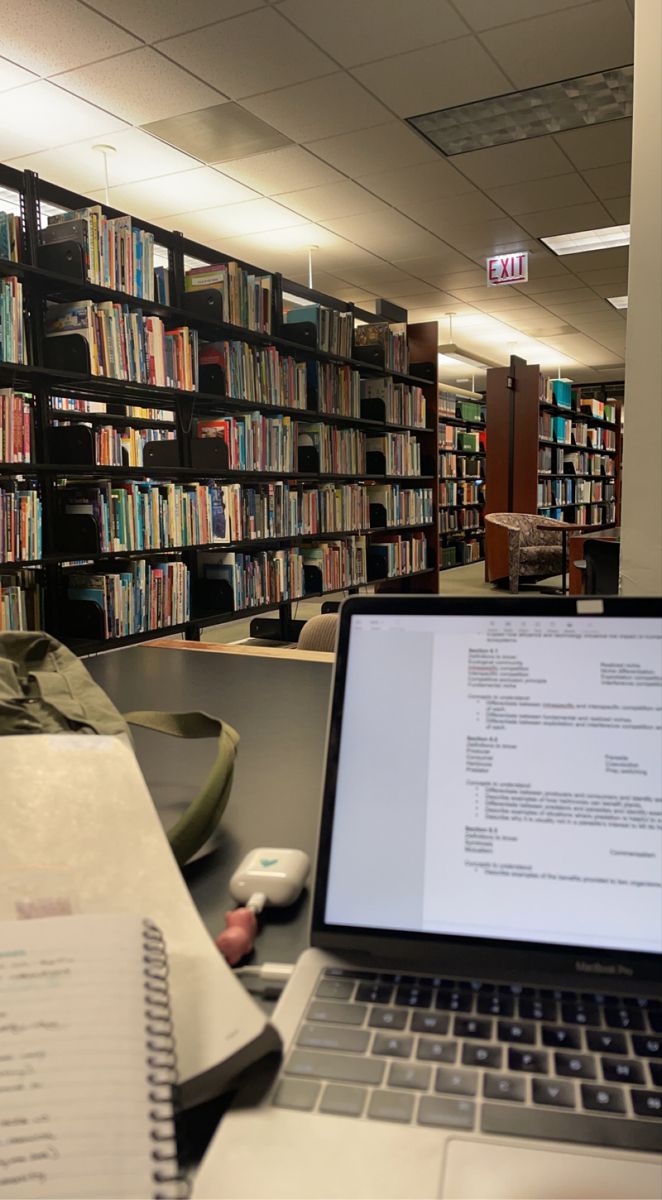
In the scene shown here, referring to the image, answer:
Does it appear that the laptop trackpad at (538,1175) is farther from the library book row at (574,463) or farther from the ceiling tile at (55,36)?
the library book row at (574,463)

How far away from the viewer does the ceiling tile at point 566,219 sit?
5.34 meters

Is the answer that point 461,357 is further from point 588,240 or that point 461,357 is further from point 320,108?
point 320,108

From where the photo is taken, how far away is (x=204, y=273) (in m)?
3.80

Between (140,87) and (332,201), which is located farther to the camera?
(332,201)

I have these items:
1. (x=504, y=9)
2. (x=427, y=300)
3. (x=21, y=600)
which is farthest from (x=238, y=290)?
(x=427, y=300)

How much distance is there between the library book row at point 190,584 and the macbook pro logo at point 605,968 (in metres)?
2.78

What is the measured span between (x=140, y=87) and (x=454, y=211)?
2.36 meters

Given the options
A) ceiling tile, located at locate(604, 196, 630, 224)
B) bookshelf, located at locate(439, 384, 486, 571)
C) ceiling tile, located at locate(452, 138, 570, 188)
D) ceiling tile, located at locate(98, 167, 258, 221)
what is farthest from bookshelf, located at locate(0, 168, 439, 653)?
bookshelf, located at locate(439, 384, 486, 571)

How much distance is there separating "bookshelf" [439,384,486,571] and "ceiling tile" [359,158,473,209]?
476 centimetres

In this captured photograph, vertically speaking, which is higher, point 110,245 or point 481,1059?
point 110,245

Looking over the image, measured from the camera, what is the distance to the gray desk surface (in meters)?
0.63

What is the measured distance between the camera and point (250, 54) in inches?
133

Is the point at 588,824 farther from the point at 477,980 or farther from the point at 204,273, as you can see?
the point at 204,273

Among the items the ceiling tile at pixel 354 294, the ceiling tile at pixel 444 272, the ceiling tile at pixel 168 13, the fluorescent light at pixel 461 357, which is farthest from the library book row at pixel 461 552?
the ceiling tile at pixel 168 13
